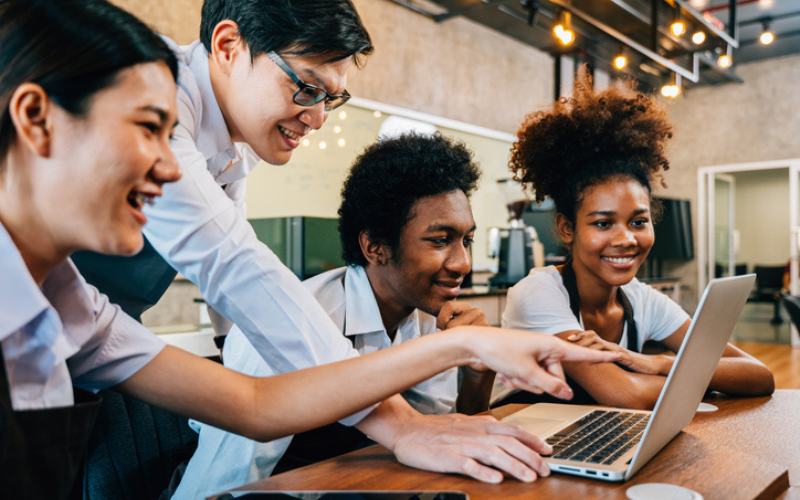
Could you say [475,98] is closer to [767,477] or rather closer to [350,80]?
[350,80]

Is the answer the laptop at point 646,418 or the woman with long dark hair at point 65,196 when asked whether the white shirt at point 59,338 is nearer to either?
the woman with long dark hair at point 65,196

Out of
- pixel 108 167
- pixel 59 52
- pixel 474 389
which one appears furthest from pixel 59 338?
pixel 474 389

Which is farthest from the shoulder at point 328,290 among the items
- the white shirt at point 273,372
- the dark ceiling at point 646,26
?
the dark ceiling at point 646,26

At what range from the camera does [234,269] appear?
97 centimetres

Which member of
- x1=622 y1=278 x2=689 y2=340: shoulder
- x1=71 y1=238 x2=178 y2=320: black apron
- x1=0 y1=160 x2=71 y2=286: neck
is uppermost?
x1=0 y1=160 x2=71 y2=286: neck

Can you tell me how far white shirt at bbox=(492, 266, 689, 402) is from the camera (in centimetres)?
164

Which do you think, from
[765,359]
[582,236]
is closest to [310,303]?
[582,236]

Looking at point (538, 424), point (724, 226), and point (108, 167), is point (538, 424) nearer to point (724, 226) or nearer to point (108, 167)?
point (108, 167)

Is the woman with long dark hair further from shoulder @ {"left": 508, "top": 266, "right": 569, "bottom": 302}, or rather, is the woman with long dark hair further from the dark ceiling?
the dark ceiling

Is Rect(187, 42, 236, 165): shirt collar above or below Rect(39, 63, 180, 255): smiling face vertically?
above

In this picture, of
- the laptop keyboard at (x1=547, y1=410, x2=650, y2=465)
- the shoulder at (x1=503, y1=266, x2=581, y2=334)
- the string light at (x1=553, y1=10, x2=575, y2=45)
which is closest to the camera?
the laptop keyboard at (x1=547, y1=410, x2=650, y2=465)

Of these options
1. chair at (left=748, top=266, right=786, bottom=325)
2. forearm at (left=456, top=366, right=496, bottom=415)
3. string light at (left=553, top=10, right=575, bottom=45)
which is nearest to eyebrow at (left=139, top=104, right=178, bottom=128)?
forearm at (left=456, top=366, right=496, bottom=415)

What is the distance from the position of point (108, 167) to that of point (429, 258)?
0.87 meters

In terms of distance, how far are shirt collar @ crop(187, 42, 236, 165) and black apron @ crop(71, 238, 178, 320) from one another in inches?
9.1
